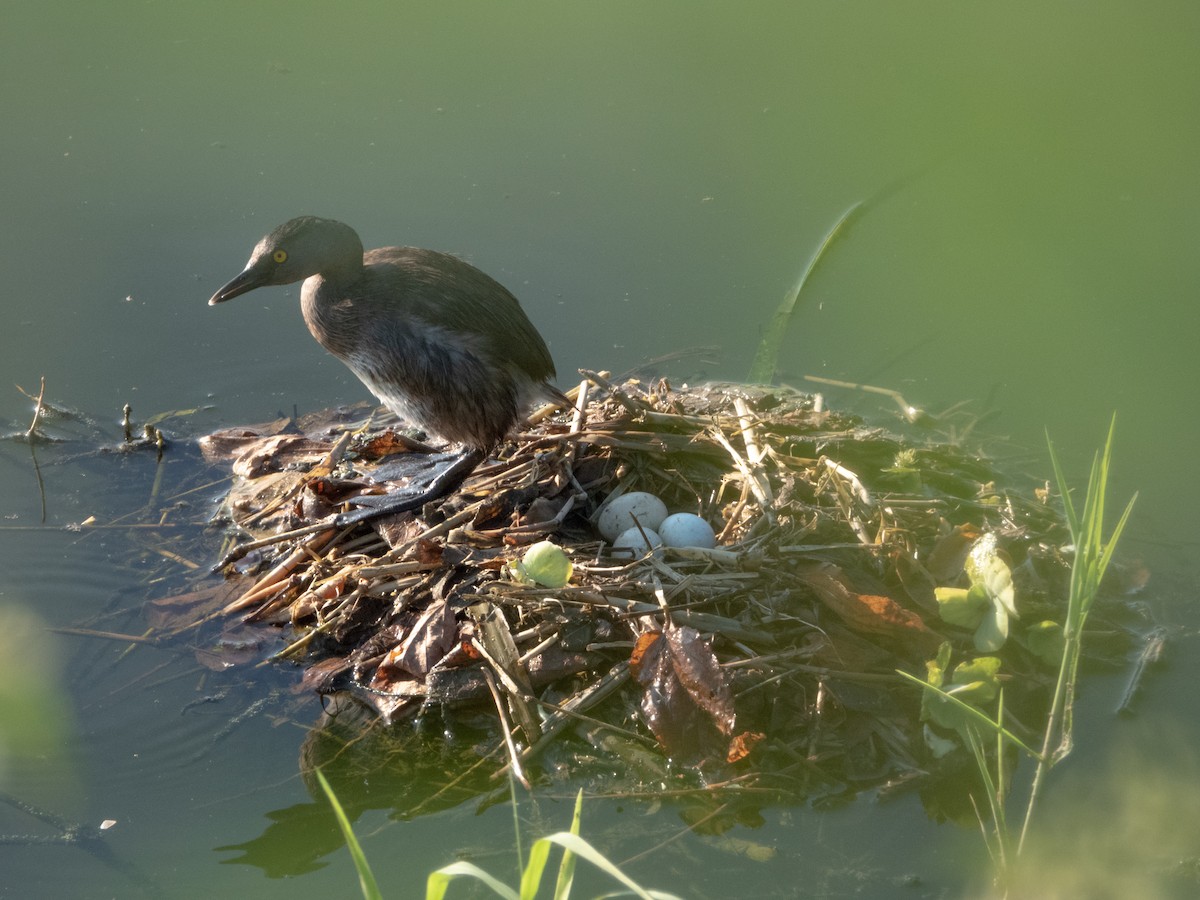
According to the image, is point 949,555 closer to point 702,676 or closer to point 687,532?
point 687,532

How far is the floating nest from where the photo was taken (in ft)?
10.6

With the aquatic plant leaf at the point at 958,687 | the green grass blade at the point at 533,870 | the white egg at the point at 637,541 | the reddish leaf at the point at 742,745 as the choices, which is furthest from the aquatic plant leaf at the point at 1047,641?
the green grass blade at the point at 533,870

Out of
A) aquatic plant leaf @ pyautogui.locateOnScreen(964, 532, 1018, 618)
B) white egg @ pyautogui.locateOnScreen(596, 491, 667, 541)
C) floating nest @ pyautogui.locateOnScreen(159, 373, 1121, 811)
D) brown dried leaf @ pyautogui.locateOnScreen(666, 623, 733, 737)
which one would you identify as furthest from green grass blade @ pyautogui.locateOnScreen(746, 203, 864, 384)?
brown dried leaf @ pyautogui.locateOnScreen(666, 623, 733, 737)

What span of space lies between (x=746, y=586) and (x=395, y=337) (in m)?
1.56

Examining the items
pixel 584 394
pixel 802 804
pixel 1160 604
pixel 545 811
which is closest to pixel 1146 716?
pixel 1160 604

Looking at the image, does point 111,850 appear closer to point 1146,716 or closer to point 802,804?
point 802,804

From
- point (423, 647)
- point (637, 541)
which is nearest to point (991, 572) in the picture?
point (637, 541)

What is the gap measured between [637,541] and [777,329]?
1859 millimetres

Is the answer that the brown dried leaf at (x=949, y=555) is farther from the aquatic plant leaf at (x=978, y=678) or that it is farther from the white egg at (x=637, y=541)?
the white egg at (x=637, y=541)

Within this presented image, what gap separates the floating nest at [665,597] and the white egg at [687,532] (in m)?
0.06

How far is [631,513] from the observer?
3717 mm

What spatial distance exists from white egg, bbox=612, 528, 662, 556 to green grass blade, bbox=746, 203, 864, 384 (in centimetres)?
146

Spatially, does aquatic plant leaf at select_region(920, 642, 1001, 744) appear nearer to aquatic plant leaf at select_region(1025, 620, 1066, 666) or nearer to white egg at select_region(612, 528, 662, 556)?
aquatic plant leaf at select_region(1025, 620, 1066, 666)

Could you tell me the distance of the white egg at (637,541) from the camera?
3618 millimetres
